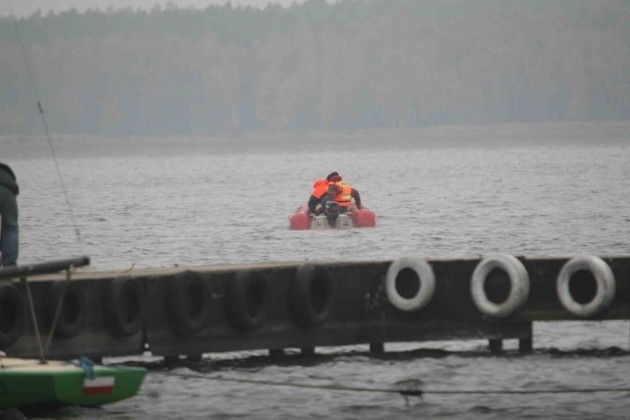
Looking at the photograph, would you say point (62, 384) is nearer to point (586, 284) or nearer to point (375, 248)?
point (586, 284)

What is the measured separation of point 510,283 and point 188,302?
4.07 metres

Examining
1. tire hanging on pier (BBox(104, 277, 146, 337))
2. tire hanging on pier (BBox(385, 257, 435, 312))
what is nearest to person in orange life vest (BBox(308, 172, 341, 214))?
tire hanging on pier (BBox(385, 257, 435, 312))

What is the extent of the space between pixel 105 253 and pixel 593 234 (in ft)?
43.9

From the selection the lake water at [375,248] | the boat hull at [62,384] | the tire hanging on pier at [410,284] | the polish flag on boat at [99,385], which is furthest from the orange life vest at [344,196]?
the polish flag on boat at [99,385]

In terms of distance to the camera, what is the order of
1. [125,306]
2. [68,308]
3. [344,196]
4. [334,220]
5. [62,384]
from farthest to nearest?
[344,196] < [334,220] < [125,306] < [68,308] < [62,384]

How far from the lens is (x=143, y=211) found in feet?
199

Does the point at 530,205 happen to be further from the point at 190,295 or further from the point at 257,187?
the point at 190,295

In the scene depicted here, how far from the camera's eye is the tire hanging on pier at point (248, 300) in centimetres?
1770

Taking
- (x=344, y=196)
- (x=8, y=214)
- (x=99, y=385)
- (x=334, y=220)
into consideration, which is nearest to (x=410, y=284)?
(x=8, y=214)

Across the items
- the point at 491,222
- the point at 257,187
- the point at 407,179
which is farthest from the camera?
the point at 407,179

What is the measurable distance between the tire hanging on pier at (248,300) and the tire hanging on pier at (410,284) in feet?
5.28

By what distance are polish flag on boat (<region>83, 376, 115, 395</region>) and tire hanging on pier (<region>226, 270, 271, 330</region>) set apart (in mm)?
3597

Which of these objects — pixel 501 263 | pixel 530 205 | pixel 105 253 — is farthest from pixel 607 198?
pixel 501 263

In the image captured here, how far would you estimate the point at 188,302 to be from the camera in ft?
57.9
